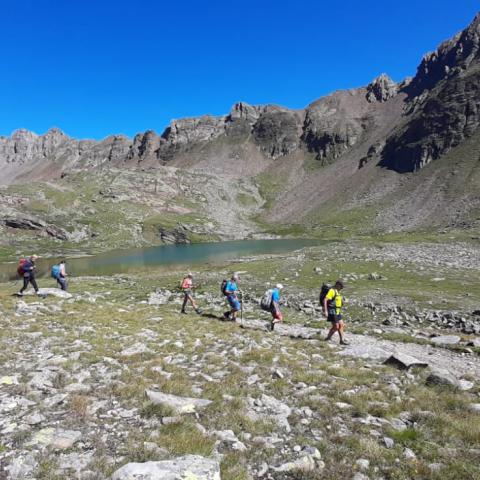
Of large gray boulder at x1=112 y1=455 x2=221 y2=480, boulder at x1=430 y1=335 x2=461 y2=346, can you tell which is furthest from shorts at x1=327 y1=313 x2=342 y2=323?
large gray boulder at x1=112 y1=455 x2=221 y2=480

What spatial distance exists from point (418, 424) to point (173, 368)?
8.32 metres

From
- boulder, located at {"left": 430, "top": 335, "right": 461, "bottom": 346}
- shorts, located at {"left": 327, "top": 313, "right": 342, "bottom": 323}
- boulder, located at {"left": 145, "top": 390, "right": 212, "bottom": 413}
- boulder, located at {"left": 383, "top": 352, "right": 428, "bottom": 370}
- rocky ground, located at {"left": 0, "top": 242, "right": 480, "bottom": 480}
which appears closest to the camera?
rocky ground, located at {"left": 0, "top": 242, "right": 480, "bottom": 480}

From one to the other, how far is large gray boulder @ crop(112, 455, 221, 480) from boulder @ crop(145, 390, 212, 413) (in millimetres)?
2754

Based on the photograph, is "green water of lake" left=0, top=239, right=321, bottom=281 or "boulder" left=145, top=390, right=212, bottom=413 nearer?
"boulder" left=145, top=390, right=212, bottom=413

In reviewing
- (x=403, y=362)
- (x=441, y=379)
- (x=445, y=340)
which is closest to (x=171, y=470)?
(x=441, y=379)

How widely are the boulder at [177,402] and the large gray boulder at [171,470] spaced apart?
2.75 metres

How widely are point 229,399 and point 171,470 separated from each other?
4.00m

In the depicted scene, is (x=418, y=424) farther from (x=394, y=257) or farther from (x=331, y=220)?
(x=331, y=220)

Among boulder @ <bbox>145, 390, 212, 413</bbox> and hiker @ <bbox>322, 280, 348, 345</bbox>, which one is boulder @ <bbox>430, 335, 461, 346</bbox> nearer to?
hiker @ <bbox>322, 280, 348, 345</bbox>

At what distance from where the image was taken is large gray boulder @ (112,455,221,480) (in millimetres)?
6707

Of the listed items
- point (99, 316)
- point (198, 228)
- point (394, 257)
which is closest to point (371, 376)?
point (99, 316)

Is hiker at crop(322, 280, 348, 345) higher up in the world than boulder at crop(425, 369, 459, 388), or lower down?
higher up


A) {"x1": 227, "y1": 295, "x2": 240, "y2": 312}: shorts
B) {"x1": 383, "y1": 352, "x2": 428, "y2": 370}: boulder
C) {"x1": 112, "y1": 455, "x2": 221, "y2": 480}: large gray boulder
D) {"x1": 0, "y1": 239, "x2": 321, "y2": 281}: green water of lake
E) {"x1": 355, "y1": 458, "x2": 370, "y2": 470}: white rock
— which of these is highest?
{"x1": 112, "y1": 455, "x2": 221, "y2": 480}: large gray boulder

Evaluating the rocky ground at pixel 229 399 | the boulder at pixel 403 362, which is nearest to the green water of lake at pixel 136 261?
the rocky ground at pixel 229 399
